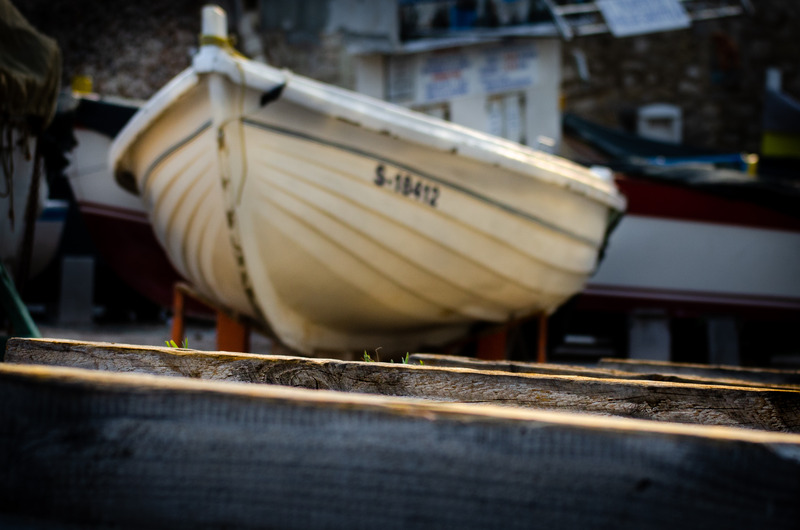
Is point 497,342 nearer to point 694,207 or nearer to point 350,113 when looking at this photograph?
point 350,113

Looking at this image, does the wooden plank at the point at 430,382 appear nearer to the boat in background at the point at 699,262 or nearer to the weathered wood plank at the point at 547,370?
the weathered wood plank at the point at 547,370

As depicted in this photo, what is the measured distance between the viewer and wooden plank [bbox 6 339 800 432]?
1.03 meters

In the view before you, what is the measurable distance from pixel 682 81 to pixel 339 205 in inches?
372

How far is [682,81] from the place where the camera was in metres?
10.7

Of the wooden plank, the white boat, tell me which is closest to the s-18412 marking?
the white boat

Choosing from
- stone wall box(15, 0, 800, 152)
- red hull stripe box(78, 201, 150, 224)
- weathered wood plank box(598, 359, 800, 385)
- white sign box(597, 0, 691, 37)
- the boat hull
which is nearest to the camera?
weathered wood plank box(598, 359, 800, 385)

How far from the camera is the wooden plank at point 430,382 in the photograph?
1025 mm

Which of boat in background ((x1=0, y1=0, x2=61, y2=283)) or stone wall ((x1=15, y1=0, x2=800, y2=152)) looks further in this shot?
stone wall ((x1=15, y1=0, x2=800, y2=152))

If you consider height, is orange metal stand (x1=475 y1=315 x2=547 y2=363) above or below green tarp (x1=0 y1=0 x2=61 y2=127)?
below

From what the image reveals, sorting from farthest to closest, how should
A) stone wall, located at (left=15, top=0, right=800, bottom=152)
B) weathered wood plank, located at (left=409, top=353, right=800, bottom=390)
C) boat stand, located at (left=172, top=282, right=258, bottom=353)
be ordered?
stone wall, located at (left=15, top=0, right=800, bottom=152), boat stand, located at (left=172, top=282, right=258, bottom=353), weathered wood plank, located at (left=409, top=353, right=800, bottom=390)

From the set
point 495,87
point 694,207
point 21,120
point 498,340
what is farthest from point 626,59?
point 21,120

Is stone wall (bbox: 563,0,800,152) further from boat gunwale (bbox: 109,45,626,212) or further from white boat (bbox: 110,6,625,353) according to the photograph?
boat gunwale (bbox: 109,45,626,212)

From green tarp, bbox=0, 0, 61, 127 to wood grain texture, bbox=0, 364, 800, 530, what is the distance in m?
2.71

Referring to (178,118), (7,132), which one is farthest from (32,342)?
(7,132)
